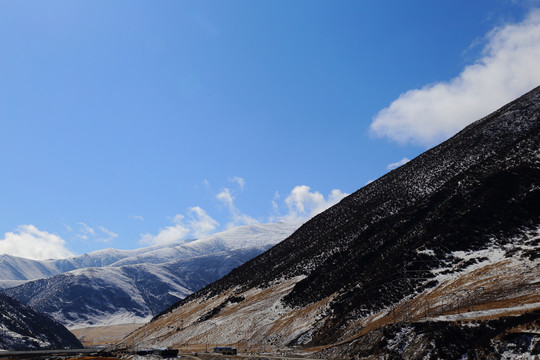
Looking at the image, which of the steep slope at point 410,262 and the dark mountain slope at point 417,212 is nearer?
the steep slope at point 410,262

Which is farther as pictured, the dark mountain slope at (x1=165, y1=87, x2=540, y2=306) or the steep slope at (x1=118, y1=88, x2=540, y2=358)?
the dark mountain slope at (x1=165, y1=87, x2=540, y2=306)

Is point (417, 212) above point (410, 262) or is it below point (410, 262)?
above

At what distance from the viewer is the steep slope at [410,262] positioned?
54906mm

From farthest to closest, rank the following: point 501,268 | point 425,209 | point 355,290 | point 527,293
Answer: point 425,209 < point 355,290 < point 501,268 < point 527,293

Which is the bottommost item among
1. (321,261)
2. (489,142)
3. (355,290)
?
(355,290)

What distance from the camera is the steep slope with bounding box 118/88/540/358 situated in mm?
54906

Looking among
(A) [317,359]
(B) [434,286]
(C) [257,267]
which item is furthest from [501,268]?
(C) [257,267]

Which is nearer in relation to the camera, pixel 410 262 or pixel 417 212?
pixel 410 262

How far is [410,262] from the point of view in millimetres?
67500

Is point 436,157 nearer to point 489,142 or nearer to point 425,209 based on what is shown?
point 489,142

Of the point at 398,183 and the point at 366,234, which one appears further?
the point at 398,183

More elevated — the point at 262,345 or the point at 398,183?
the point at 398,183

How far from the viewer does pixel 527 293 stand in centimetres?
4562

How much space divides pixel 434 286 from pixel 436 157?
8344 centimetres
